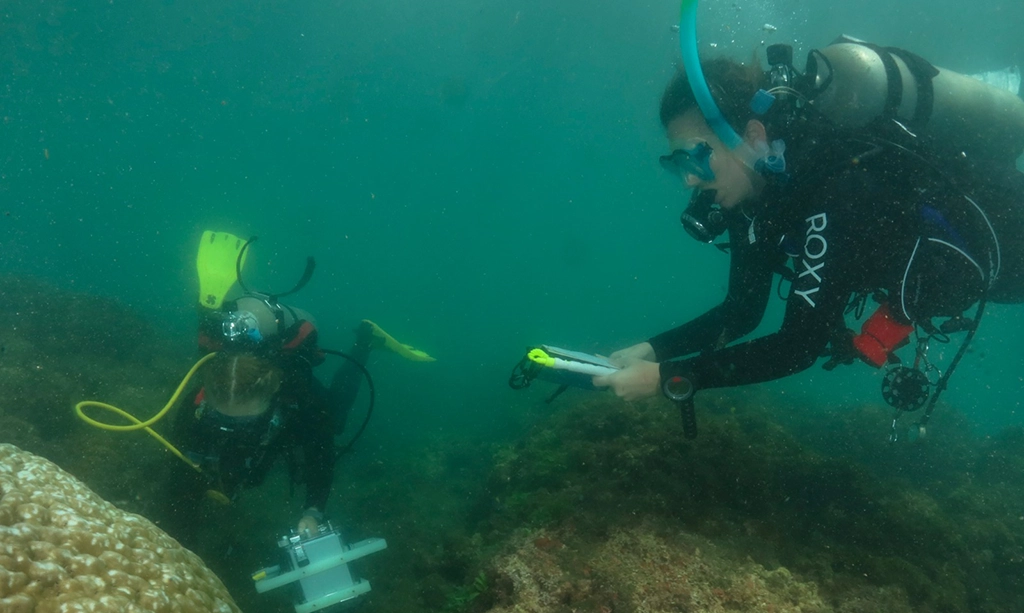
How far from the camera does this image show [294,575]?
348 centimetres

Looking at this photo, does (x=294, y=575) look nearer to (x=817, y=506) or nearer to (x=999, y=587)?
(x=817, y=506)

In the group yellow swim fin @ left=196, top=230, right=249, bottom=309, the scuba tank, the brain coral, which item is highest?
the scuba tank

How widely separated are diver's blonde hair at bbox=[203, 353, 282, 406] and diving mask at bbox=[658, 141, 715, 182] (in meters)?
4.18

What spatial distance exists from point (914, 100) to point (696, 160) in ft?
4.80

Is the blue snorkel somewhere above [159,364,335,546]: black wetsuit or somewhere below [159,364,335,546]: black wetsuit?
above

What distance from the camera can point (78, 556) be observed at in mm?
2502

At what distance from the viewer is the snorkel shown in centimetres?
274

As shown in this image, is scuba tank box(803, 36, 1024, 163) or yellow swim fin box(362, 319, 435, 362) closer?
scuba tank box(803, 36, 1024, 163)

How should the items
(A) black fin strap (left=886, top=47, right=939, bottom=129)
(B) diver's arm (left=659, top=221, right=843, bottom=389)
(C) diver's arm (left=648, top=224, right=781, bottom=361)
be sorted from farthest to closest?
(C) diver's arm (left=648, top=224, right=781, bottom=361) < (A) black fin strap (left=886, top=47, right=939, bottom=129) < (B) diver's arm (left=659, top=221, right=843, bottom=389)

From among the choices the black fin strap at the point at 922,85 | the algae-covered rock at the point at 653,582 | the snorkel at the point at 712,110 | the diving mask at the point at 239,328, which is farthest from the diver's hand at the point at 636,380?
the diving mask at the point at 239,328

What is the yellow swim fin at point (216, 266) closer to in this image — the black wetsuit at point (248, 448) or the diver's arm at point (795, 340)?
the black wetsuit at point (248, 448)

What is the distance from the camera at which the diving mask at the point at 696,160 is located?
124 inches

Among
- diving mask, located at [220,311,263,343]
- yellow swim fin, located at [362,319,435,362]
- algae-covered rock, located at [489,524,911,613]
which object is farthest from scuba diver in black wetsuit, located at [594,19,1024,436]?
yellow swim fin, located at [362,319,435,362]

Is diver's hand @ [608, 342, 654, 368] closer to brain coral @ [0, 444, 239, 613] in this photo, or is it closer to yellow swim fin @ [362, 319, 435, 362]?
brain coral @ [0, 444, 239, 613]
